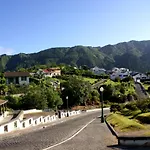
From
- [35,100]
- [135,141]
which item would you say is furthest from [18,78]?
[135,141]

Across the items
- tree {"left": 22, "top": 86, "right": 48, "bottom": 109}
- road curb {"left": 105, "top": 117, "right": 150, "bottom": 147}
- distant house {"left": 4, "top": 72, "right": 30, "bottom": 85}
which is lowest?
road curb {"left": 105, "top": 117, "right": 150, "bottom": 147}

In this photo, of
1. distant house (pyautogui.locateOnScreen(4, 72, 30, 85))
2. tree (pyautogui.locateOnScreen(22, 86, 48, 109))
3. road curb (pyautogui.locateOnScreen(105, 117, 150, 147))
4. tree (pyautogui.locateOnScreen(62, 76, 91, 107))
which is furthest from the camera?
distant house (pyautogui.locateOnScreen(4, 72, 30, 85))

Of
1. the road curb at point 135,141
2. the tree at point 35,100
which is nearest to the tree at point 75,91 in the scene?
the tree at point 35,100

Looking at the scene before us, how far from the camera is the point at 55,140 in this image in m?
16.3

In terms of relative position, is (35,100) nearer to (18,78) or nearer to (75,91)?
(75,91)

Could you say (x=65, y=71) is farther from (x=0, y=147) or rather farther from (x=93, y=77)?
(x=0, y=147)

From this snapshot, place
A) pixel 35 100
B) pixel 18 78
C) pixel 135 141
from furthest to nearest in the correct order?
pixel 18 78 → pixel 35 100 → pixel 135 141

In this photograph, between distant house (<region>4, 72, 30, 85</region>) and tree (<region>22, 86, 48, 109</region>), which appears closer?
tree (<region>22, 86, 48, 109</region>)

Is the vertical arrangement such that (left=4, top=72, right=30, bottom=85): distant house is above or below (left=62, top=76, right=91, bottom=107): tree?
above

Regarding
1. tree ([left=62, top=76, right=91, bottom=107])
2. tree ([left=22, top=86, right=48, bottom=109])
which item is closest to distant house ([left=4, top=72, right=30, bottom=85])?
tree ([left=62, top=76, right=91, bottom=107])

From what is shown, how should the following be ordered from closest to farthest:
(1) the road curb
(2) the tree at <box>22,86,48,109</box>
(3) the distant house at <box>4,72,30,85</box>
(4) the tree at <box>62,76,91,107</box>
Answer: (1) the road curb → (2) the tree at <box>22,86,48,109</box> → (4) the tree at <box>62,76,91,107</box> → (3) the distant house at <box>4,72,30,85</box>

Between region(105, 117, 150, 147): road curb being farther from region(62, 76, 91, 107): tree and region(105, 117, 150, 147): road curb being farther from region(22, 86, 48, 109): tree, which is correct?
region(62, 76, 91, 107): tree

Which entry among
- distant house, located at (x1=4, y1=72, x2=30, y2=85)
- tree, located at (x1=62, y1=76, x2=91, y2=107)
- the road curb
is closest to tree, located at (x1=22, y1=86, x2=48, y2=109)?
tree, located at (x1=62, y1=76, x2=91, y2=107)

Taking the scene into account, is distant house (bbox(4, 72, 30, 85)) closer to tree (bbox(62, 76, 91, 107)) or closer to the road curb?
tree (bbox(62, 76, 91, 107))
